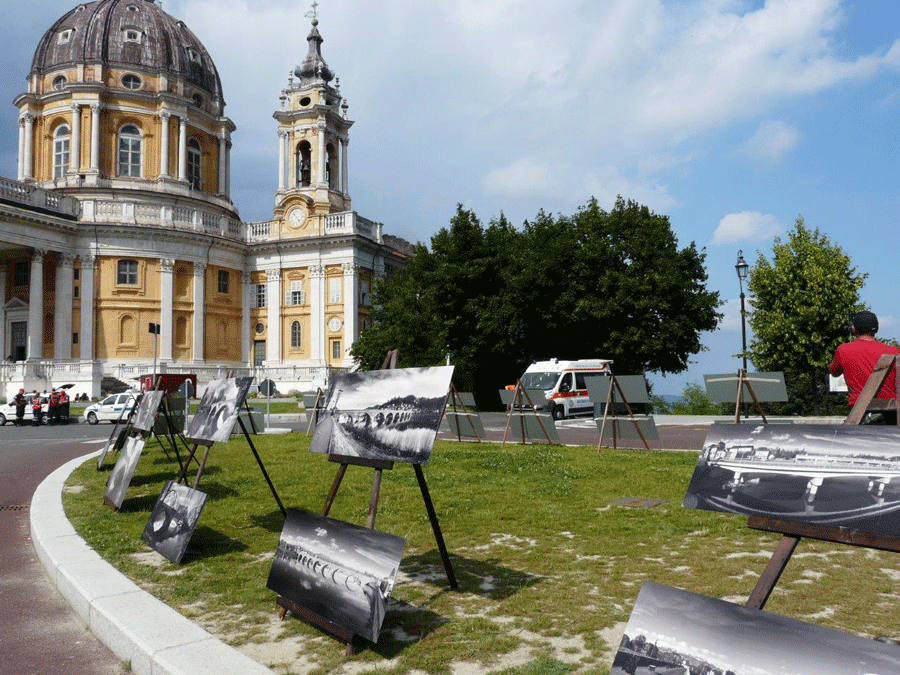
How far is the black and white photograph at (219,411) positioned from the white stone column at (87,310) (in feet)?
162

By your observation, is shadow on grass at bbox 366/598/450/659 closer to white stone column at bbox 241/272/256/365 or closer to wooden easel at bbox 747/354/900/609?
wooden easel at bbox 747/354/900/609

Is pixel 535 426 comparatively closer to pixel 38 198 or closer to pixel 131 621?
pixel 131 621

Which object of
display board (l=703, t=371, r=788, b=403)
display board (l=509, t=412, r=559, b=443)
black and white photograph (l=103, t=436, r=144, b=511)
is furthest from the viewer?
display board (l=509, t=412, r=559, b=443)

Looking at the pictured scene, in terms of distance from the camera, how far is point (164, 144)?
5775 centimetres

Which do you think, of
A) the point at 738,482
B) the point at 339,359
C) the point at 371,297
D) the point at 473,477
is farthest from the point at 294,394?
the point at 738,482

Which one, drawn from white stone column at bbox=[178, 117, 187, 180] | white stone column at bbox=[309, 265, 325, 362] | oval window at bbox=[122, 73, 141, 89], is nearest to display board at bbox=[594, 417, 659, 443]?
white stone column at bbox=[309, 265, 325, 362]

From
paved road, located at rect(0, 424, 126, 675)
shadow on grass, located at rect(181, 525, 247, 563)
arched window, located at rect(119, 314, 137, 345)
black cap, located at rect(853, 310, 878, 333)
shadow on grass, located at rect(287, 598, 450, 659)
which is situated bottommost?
paved road, located at rect(0, 424, 126, 675)

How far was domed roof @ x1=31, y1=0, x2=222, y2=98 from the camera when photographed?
190 ft

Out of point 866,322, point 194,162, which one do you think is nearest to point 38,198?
point 194,162

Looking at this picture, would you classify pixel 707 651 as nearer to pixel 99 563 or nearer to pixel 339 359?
pixel 99 563

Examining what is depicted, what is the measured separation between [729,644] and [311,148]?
60.5m

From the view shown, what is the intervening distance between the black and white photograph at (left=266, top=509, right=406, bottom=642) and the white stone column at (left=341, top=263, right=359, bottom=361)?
51590 mm

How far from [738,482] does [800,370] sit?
3652 centimetres

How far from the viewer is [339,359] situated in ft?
187
